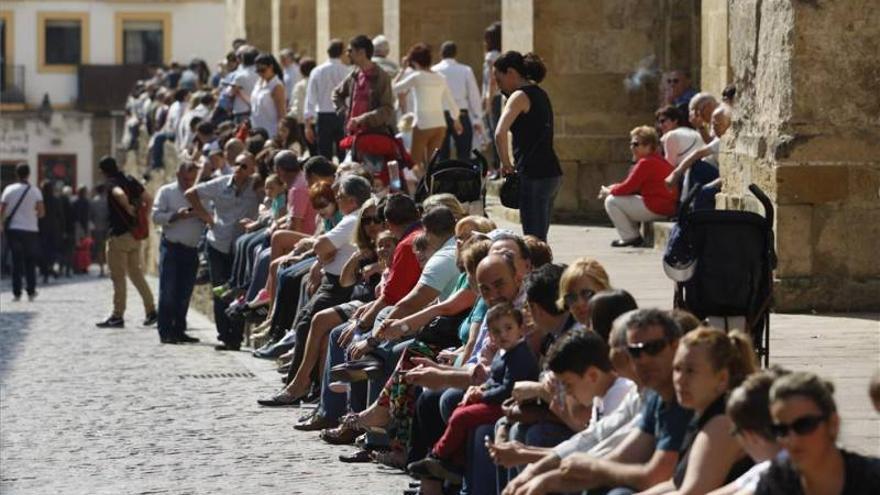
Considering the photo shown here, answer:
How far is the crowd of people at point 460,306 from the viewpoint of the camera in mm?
8516

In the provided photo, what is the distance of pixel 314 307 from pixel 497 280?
5489 millimetres

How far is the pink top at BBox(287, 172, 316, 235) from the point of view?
20.6 meters

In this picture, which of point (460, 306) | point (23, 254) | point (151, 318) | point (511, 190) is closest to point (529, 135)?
point (511, 190)

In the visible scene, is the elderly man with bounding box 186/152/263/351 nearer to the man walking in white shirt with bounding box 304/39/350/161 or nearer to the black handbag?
the man walking in white shirt with bounding box 304/39/350/161

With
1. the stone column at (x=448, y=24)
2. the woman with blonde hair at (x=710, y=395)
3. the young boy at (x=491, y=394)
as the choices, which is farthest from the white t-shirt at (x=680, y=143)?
the woman with blonde hair at (x=710, y=395)

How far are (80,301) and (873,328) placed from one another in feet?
82.8

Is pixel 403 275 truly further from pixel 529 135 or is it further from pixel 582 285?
pixel 582 285

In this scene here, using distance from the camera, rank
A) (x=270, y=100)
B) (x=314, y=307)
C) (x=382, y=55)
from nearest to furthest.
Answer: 1. (x=314, y=307)
2. (x=382, y=55)
3. (x=270, y=100)

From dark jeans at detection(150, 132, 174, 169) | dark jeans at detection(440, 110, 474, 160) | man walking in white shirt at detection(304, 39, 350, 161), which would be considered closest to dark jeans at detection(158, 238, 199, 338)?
man walking in white shirt at detection(304, 39, 350, 161)

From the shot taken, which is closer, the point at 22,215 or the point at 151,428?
the point at 151,428

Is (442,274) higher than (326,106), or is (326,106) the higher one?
(326,106)

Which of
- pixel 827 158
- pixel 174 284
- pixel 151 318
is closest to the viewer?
pixel 827 158

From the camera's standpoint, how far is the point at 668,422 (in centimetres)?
893

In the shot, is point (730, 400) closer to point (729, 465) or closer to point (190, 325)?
point (729, 465)
